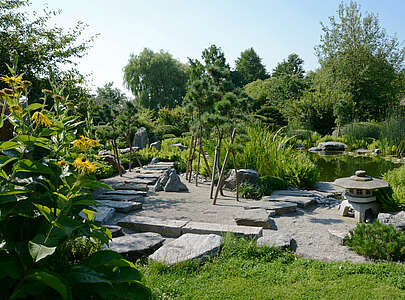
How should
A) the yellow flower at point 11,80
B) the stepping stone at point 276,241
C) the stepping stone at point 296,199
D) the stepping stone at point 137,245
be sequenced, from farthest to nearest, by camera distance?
the stepping stone at point 296,199 < the stepping stone at point 276,241 < the stepping stone at point 137,245 < the yellow flower at point 11,80

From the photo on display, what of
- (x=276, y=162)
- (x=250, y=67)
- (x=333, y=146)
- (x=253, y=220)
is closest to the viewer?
(x=253, y=220)

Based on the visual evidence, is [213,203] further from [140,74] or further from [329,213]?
[140,74]

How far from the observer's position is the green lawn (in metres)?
2.43

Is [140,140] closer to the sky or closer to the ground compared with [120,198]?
closer to the sky

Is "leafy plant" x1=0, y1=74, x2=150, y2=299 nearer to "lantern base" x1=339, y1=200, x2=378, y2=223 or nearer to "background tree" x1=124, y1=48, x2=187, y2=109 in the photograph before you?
"lantern base" x1=339, y1=200, x2=378, y2=223

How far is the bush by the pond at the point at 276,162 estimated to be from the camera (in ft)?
22.8

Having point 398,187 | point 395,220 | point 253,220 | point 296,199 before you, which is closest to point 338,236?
point 395,220

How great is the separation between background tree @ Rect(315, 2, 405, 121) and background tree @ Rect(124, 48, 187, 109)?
13804 millimetres

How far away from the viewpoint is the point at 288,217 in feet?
15.9

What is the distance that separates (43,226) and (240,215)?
3.13 meters

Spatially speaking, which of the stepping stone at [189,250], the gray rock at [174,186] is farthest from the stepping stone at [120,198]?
the stepping stone at [189,250]

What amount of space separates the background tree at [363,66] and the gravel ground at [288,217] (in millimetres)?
18630

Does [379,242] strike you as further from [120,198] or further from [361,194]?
[120,198]

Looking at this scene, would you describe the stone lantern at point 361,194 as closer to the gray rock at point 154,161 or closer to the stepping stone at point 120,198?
the stepping stone at point 120,198
